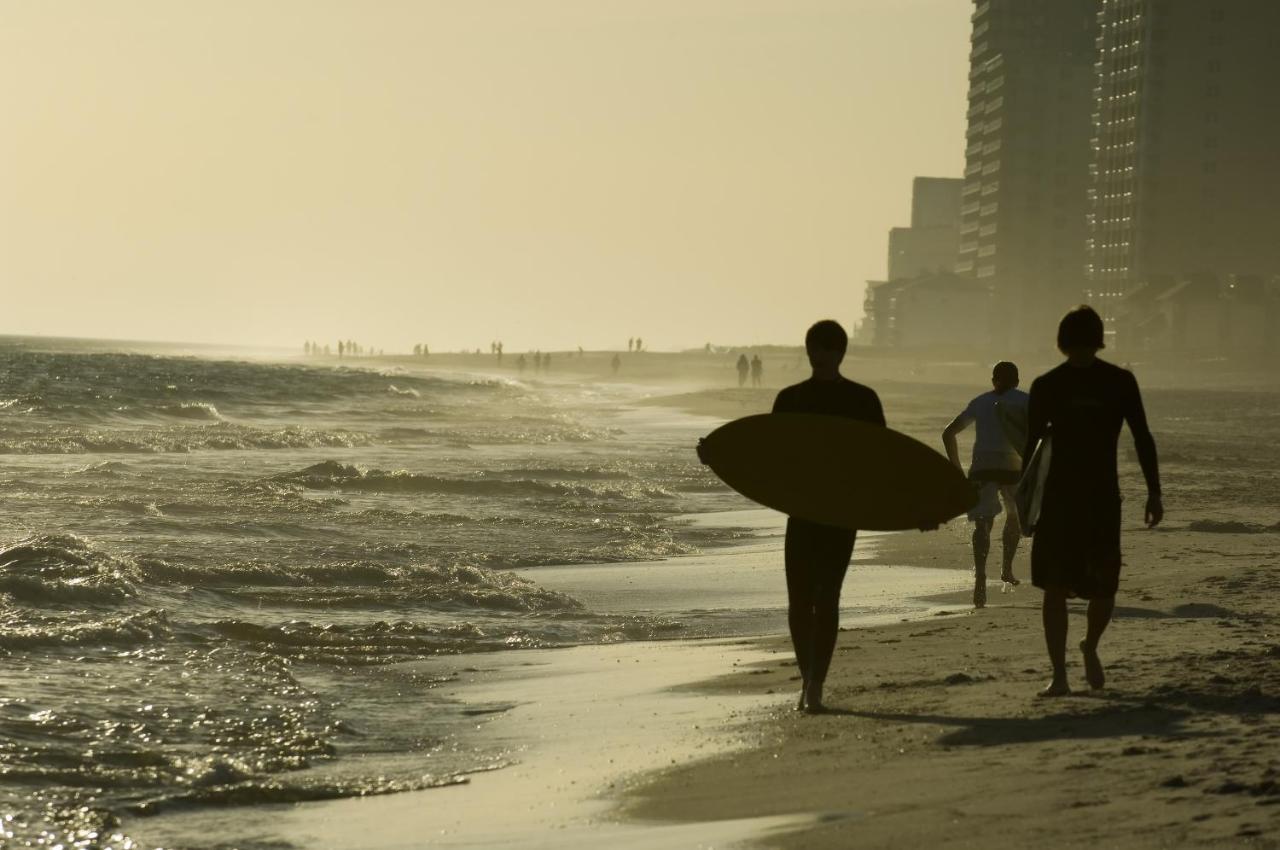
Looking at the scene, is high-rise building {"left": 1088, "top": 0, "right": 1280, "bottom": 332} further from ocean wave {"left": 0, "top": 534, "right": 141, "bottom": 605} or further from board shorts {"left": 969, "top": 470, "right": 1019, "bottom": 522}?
ocean wave {"left": 0, "top": 534, "right": 141, "bottom": 605}

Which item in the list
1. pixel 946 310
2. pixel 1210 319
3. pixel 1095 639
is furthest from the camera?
pixel 946 310

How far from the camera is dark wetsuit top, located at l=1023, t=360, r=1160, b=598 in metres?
7.77

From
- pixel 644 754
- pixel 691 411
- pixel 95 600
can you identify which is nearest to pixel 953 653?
pixel 644 754

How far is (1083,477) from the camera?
781 centimetres

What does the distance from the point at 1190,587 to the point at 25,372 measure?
292 feet

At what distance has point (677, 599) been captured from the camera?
13773 millimetres

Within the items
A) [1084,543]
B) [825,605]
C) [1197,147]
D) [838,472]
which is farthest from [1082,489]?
[1197,147]

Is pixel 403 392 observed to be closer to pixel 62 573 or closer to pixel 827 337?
pixel 62 573

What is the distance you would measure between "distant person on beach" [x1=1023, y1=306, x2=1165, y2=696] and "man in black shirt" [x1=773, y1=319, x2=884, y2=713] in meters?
0.79

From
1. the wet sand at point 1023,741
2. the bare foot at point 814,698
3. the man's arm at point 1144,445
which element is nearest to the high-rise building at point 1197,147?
the wet sand at point 1023,741

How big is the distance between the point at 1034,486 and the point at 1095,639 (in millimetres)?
694

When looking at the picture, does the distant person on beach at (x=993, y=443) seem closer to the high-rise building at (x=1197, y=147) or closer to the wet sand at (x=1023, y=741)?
the wet sand at (x=1023, y=741)

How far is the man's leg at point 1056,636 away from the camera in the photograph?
7.80m

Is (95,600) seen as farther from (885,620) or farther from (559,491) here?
(559,491)
